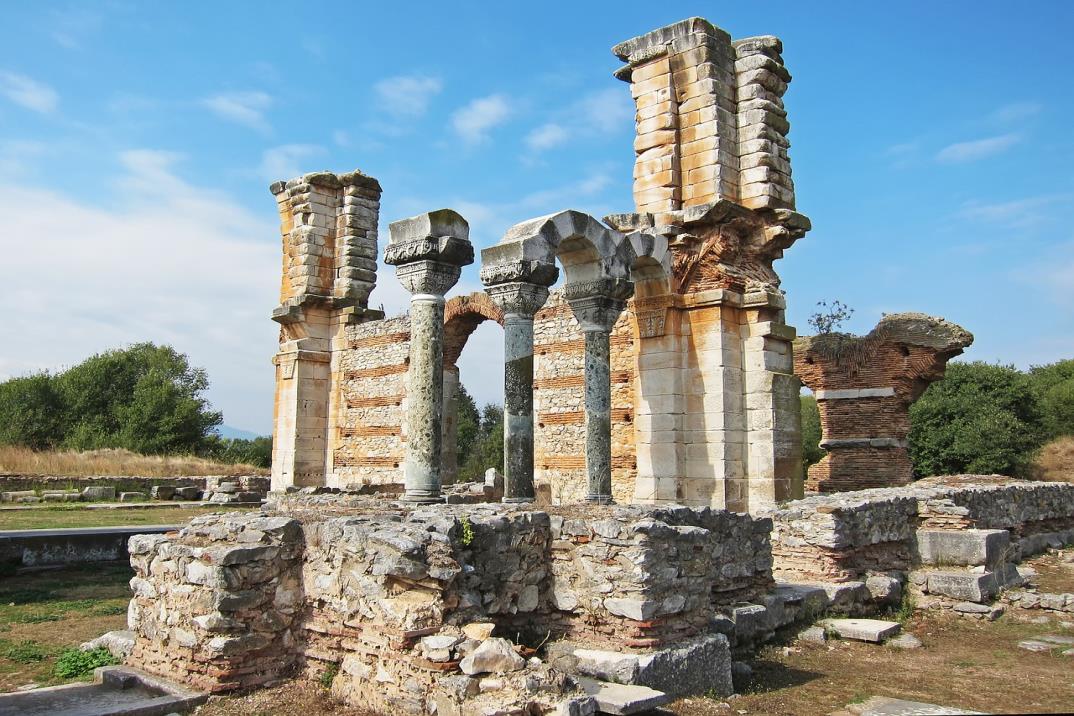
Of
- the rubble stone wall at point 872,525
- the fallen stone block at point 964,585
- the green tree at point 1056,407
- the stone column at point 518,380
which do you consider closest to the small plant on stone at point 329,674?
the stone column at point 518,380

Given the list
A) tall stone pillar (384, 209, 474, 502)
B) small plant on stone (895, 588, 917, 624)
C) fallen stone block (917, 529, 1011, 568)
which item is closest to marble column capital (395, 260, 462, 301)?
tall stone pillar (384, 209, 474, 502)

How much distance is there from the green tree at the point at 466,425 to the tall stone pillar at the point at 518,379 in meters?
30.8

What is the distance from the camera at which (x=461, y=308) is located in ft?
54.4

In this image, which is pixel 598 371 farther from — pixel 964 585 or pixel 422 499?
pixel 964 585

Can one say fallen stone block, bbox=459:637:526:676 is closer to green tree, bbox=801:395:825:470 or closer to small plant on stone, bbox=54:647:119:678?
small plant on stone, bbox=54:647:119:678

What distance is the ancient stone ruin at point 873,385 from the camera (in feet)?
57.7

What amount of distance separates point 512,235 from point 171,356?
4574 centimetres

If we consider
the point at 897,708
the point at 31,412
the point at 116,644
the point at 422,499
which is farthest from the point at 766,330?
the point at 31,412

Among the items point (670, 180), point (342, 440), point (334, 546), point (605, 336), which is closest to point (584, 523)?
point (334, 546)

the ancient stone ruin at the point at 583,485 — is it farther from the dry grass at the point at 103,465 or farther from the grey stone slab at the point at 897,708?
the dry grass at the point at 103,465

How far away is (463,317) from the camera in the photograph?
1711cm

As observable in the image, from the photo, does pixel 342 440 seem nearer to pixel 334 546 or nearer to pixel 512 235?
pixel 512 235

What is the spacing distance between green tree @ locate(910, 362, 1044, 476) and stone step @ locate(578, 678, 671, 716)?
25440 millimetres

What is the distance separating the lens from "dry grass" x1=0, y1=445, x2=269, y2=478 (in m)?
26.1
